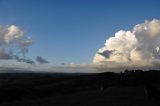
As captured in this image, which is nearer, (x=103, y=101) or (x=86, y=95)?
(x=103, y=101)

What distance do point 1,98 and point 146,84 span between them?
38.0m

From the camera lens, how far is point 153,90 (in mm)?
34469

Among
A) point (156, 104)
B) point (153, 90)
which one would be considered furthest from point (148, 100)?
point (156, 104)

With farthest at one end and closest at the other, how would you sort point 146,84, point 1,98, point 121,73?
point 121,73 < point 1,98 < point 146,84

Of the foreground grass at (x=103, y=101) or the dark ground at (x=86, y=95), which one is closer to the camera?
the foreground grass at (x=103, y=101)

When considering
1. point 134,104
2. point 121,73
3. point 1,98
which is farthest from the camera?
point 121,73

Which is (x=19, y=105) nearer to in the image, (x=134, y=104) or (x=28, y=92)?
(x=134, y=104)

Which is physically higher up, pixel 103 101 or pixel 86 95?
pixel 86 95

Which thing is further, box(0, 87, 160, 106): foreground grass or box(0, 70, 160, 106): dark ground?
box(0, 70, 160, 106): dark ground

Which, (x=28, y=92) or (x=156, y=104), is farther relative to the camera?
(x=28, y=92)

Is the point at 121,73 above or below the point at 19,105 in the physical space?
above

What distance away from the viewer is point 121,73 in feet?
371

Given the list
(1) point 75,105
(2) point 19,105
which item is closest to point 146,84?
(1) point 75,105

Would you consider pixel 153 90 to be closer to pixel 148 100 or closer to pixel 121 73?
pixel 148 100
